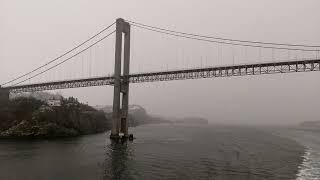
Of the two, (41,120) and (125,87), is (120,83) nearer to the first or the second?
(125,87)

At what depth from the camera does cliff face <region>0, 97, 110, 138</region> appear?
7056 cm

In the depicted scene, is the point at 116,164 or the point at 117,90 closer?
the point at 116,164

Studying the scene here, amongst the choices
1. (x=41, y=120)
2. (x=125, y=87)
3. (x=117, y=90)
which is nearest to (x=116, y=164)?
(x=117, y=90)

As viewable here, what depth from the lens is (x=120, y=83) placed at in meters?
66.6

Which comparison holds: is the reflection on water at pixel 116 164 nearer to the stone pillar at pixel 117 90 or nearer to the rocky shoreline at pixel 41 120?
the stone pillar at pixel 117 90

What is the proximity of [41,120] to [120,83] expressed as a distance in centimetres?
2114

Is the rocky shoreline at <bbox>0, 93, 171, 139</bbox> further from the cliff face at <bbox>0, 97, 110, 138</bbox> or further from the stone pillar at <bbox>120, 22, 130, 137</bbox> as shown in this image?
the stone pillar at <bbox>120, 22, 130, 137</bbox>

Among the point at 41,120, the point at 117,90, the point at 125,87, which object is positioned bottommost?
the point at 41,120

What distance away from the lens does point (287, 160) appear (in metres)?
42.7

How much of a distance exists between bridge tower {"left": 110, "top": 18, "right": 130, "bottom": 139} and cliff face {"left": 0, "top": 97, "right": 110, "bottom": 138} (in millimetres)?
15365

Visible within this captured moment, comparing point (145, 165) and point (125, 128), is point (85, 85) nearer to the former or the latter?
point (125, 128)

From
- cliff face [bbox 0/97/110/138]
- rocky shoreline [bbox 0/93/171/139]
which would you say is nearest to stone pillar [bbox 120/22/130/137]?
rocky shoreline [bbox 0/93/171/139]

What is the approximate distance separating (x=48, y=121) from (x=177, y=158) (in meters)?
42.1

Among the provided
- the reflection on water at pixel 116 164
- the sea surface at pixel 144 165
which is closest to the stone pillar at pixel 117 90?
the reflection on water at pixel 116 164
